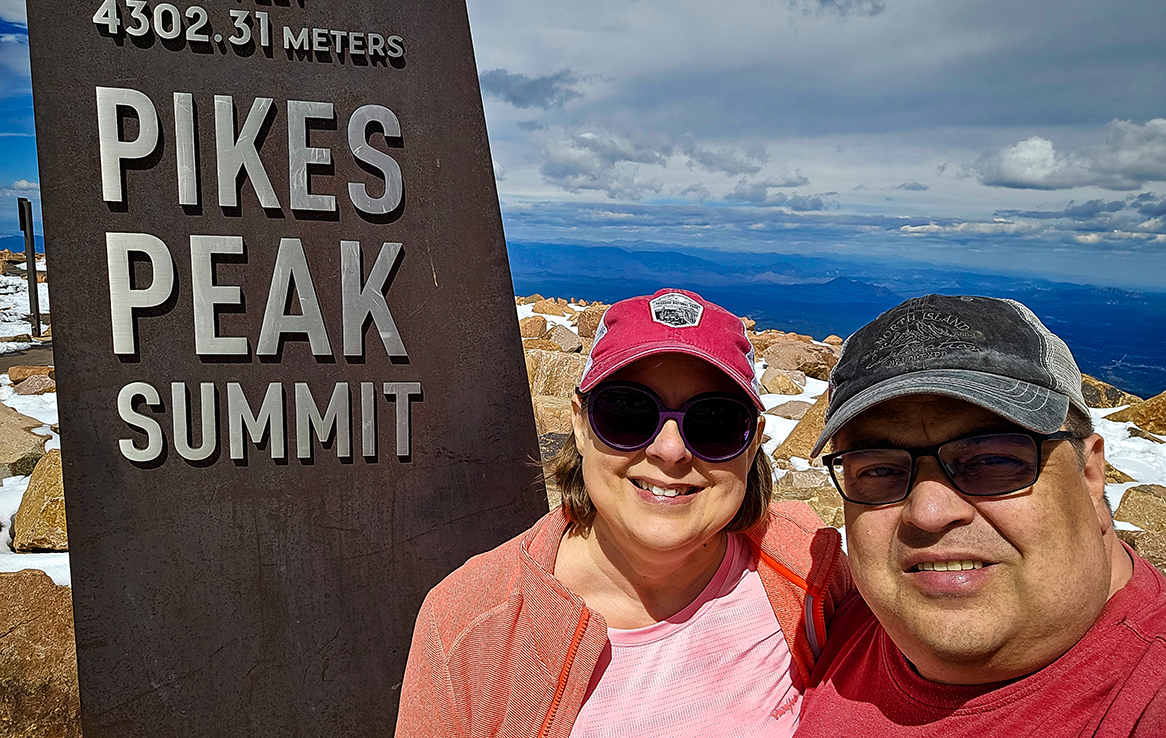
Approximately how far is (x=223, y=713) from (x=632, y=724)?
1.88 meters

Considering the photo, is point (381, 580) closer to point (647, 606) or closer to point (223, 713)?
point (223, 713)

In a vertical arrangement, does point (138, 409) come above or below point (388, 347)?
below

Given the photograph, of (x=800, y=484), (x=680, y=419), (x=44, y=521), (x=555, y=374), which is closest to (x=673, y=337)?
(x=680, y=419)

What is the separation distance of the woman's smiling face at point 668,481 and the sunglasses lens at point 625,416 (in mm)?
24

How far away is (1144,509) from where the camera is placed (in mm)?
4559

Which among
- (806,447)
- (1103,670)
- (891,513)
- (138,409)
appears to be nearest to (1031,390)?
(891,513)

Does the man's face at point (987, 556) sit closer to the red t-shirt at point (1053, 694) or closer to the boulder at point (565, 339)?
the red t-shirt at point (1053, 694)

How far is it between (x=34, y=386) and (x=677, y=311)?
28.8 feet

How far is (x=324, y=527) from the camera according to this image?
283 cm

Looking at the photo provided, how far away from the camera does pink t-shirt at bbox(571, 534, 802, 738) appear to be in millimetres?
1703

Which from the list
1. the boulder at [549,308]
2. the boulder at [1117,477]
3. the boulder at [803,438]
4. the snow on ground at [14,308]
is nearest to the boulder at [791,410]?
the boulder at [803,438]

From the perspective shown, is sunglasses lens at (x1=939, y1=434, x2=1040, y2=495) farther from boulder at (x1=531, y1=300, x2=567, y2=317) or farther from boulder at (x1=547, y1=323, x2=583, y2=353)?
boulder at (x1=531, y1=300, x2=567, y2=317)

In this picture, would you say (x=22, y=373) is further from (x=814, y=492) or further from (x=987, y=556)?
(x=987, y=556)

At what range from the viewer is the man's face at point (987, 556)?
124 centimetres
